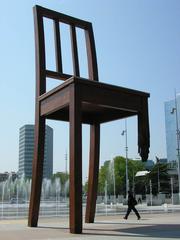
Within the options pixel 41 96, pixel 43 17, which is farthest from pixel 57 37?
pixel 41 96

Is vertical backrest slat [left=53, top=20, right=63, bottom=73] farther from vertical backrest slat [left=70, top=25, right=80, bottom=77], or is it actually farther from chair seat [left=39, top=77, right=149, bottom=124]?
chair seat [left=39, top=77, right=149, bottom=124]

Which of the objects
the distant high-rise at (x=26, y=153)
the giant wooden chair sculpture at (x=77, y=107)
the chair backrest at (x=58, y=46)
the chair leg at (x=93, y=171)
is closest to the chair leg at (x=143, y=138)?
the giant wooden chair sculpture at (x=77, y=107)

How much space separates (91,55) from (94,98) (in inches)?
140

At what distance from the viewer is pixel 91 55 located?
1505cm

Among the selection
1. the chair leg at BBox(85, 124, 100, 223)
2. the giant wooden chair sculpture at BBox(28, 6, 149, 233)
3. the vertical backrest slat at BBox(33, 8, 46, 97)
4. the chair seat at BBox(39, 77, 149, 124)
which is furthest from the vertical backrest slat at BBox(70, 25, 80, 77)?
the chair leg at BBox(85, 124, 100, 223)

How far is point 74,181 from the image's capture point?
11.1m

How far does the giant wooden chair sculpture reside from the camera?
A: 37.2 feet

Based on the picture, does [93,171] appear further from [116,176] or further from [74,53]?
[116,176]

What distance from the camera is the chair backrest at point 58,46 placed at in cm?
1375

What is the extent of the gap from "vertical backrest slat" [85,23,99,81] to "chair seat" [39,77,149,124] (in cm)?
164

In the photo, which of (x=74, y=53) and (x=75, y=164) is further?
(x=74, y=53)

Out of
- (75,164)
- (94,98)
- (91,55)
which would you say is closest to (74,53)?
(91,55)

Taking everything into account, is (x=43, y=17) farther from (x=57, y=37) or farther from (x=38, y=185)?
(x=38, y=185)

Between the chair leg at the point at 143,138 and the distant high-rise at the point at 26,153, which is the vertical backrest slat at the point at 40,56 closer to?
the chair leg at the point at 143,138
